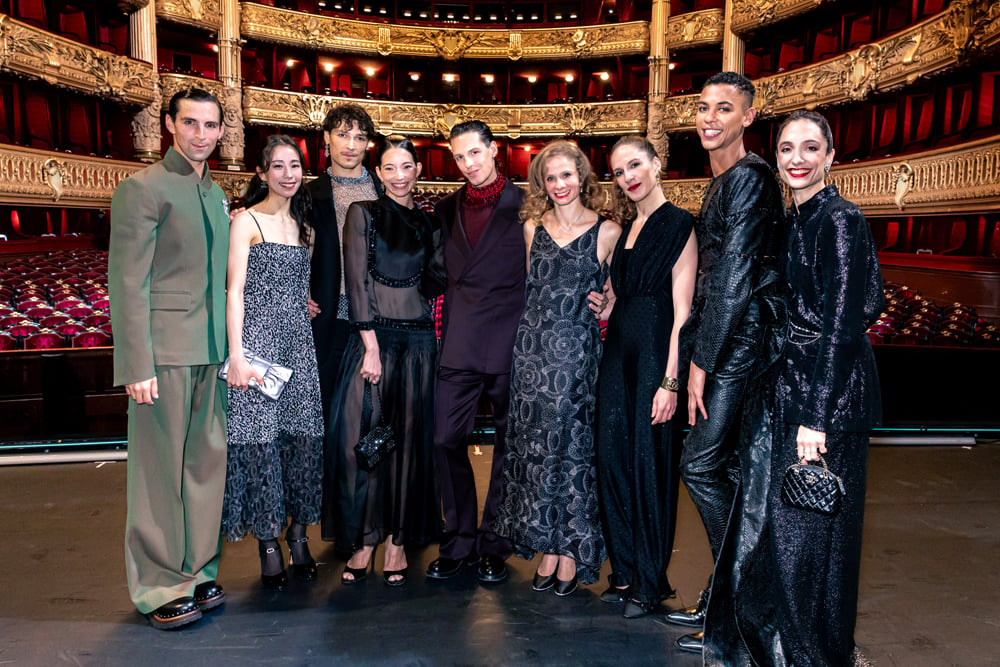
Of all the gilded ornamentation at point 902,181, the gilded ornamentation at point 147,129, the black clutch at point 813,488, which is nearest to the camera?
the black clutch at point 813,488

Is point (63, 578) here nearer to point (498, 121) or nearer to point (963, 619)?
point (963, 619)

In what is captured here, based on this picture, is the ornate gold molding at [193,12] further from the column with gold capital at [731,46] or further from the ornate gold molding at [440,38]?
the column with gold capital at [731,46]

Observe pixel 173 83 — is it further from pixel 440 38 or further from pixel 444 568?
pixel 444 568

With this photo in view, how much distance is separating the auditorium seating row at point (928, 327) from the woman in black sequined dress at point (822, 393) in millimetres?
3358

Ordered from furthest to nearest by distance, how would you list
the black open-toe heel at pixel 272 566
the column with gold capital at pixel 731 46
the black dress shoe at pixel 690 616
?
the column with gold capital at pixel 731 46
the black open-toe heel at pixel 272 566
the black dress shoe at pixel 690 616

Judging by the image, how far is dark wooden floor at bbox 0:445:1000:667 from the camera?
85.7 inches

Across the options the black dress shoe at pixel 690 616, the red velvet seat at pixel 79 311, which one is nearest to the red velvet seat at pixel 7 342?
the red velvet seat at pixel 79 311

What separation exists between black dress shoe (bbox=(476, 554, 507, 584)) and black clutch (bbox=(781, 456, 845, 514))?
4.10 ft

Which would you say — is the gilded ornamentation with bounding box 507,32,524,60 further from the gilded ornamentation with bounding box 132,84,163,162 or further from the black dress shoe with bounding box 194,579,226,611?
the black dress shoe with bounding box 194,579,226,611

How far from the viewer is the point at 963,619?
242cm

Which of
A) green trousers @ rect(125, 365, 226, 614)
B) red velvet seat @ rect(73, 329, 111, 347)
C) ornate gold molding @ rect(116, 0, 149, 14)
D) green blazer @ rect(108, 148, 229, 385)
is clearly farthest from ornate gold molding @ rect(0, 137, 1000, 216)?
green trousers @ rect(125, 365, 226, 614)

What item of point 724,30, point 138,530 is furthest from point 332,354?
point 724,30

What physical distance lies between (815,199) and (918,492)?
262 cm

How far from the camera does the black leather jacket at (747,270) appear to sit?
2.01m
